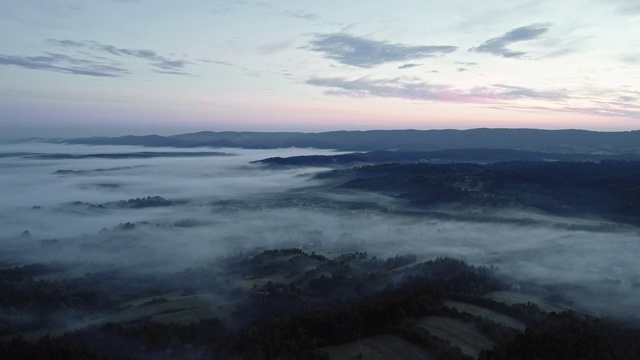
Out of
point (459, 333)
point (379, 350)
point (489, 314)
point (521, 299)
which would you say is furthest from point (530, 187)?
point (379, 350)

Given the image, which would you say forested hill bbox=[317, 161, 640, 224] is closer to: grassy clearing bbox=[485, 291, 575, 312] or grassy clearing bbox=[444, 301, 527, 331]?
grassy clearing bbox=[485, 291, 575, 312]

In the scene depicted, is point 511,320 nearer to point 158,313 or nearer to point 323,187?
point 158,313

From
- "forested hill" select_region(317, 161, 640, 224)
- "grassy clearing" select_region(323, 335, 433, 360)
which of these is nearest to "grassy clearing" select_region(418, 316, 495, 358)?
"grassy clearing" select_region(323, 335, 433, 360)

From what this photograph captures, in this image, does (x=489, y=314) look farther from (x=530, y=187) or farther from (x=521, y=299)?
(x=530, y=187)

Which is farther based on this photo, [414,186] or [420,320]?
[414,186]

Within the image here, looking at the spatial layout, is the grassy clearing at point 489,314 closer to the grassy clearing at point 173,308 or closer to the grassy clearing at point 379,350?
the grassy clearing at point 379,350

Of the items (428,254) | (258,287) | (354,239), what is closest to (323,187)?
(354,239)
